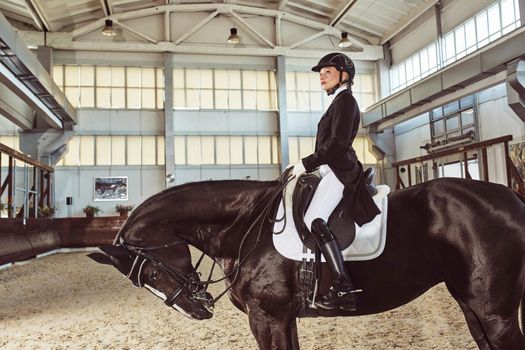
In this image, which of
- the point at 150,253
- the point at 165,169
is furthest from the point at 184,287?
the point at 165,169

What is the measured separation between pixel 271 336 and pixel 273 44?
69.9 feet

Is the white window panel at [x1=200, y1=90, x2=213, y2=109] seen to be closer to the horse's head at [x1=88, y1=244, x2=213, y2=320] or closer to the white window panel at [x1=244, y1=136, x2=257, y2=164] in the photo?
the white window panel at [x1=244, y1=136, x2=257, y2=164]

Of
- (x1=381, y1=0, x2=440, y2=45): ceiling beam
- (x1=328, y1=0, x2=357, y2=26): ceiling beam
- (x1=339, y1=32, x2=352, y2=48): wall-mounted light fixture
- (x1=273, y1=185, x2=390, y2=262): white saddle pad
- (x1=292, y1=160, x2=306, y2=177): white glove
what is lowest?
(x1=273, y1=185, x2=390, y2=262): white saddle pad

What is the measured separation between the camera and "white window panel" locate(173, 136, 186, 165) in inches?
837

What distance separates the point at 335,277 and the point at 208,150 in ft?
63.2

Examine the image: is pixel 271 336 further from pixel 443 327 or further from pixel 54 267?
pixel 54 267

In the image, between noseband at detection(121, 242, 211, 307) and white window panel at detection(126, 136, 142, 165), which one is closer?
noseband at detection(121, 242, 211, 307)

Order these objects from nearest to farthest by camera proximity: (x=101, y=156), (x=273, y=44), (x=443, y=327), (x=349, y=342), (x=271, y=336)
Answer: (x=271, y=336) → (x=349, y=342) → (x=443, y=327) → (x=101, y=156) → (x=273, y=44)

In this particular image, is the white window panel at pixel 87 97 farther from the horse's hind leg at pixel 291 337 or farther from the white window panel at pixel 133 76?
the horse's hind leg at pixel 291 337

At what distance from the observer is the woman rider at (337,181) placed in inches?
103

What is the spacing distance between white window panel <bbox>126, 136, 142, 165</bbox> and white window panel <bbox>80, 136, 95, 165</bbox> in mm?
1543

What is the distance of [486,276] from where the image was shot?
261 cm

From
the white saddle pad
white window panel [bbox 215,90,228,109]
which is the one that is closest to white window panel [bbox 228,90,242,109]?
white window panel [bbox 215,90,228,109]

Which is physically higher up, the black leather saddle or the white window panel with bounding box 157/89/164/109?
the white window panel with bounding box 157/89/164/109
